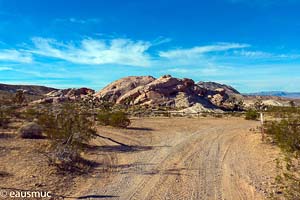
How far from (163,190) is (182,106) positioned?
60027 millimetres

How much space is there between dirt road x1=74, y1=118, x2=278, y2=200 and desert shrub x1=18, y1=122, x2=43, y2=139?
344 centimetres

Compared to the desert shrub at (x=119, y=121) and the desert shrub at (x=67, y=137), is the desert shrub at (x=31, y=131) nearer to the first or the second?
the desert shrub at (x=67, y=137)

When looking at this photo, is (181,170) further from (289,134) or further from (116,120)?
(116,120)

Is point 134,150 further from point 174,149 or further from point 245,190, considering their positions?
point 245,190

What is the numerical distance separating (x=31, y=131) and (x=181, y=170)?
33.6ft

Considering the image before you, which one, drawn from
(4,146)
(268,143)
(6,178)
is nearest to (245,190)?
(6,178)

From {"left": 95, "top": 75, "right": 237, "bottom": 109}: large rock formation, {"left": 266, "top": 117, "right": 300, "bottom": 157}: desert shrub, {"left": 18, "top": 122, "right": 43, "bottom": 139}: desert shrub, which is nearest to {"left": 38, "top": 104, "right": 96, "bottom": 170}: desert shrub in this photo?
{"left": 18, "top": 122, "right": 43, "bottom": 139}: desert shrub

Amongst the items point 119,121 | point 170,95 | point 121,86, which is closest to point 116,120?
point 119,121

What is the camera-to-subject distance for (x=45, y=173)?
452 inches

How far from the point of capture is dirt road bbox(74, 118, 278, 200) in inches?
394

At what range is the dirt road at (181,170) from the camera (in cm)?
1000

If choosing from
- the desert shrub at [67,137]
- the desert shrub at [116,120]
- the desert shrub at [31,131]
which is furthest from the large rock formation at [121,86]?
the desert shrub at [67,137]

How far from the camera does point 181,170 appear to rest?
1263 centimetres

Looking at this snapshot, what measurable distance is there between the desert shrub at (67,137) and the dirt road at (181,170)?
3.40 ft
